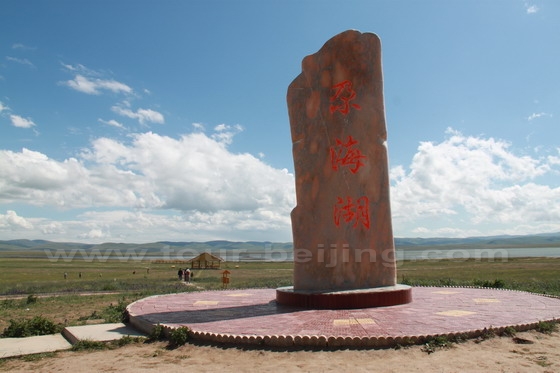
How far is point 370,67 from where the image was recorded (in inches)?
454

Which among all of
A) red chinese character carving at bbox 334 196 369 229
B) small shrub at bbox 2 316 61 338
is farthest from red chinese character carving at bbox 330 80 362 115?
small shrub at bbox 2 316 61 338

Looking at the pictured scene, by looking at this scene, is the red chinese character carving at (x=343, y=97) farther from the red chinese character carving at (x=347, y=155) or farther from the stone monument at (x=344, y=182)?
the red chinese character carving at (x=347, y=155)

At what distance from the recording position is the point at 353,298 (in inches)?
396

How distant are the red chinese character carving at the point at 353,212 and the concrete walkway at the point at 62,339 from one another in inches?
207

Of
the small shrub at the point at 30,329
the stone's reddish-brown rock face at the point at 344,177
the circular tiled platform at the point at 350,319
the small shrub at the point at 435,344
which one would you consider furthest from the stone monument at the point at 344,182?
the small shrub at the point at 30,329

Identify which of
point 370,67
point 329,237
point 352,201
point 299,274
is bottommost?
point 299,274

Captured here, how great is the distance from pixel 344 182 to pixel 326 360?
5.50 meters

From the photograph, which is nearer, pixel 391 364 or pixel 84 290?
pixel 391 364

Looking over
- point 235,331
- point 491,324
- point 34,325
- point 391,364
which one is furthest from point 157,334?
point 491,324

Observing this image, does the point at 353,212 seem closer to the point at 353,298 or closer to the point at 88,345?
the point at 353,298

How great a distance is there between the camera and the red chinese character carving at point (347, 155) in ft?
36.7

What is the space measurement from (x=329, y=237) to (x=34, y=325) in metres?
7.04

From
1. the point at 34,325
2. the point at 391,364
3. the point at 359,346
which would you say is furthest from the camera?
the point at 34,325

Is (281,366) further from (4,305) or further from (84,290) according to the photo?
(84,290)
